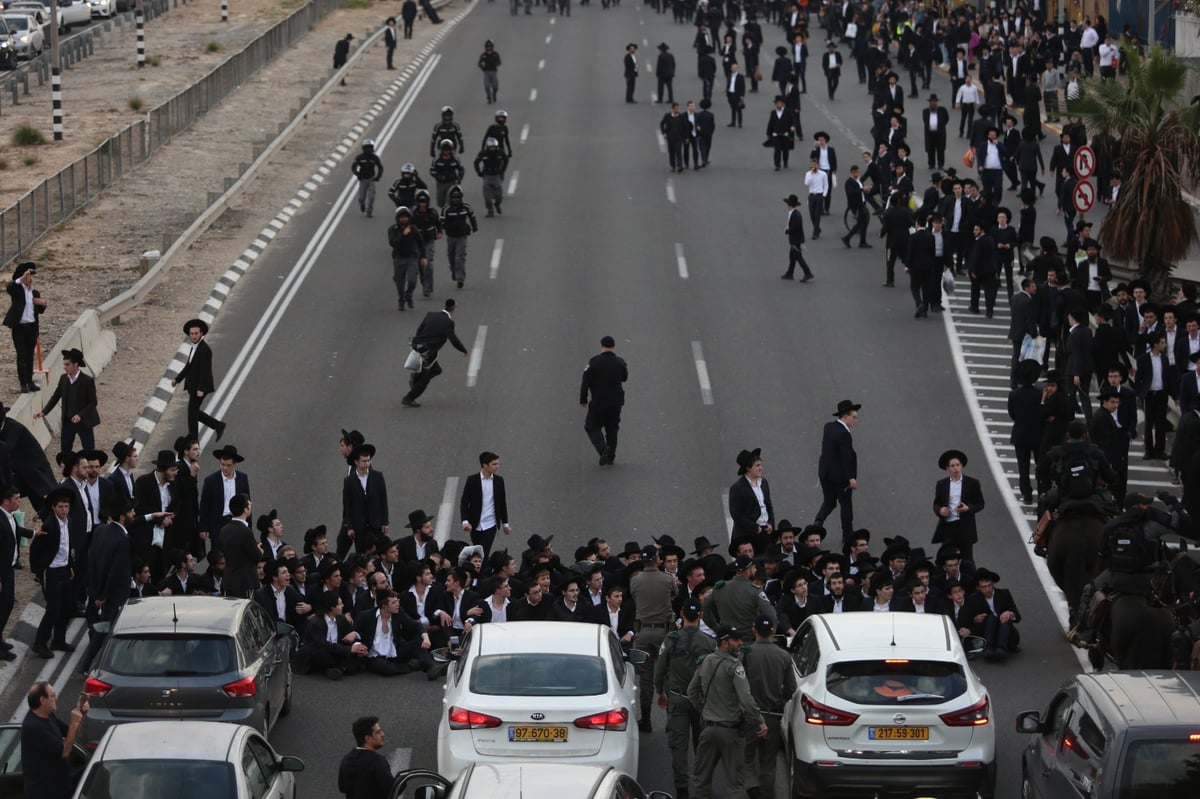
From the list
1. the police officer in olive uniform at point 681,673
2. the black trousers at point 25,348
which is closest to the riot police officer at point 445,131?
the black trousers at point 25,348

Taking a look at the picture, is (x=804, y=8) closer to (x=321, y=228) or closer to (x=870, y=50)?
→ (x=870, y=50)

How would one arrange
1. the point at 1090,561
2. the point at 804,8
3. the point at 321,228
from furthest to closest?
the point at 804,8 < the point at 321,228 < the point at 1090,561

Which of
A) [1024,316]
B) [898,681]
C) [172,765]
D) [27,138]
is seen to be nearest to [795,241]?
[1024,316]

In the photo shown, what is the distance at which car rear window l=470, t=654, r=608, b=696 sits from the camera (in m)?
13.7

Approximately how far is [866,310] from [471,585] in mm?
14559

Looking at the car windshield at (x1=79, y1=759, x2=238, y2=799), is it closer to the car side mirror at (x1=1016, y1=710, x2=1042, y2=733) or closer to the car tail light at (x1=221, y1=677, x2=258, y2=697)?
the car tail light at (x1=221, y1=677, x2=258, y2=697)

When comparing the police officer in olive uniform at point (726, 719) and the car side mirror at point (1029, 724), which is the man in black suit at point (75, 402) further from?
A: the car side mirror at point (1029, 724)

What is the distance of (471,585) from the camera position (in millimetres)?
18938

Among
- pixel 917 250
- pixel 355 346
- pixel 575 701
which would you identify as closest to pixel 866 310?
pixel 917 250

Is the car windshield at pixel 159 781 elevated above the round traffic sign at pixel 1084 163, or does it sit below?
below

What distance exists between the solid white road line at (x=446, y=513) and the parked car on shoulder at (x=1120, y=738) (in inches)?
388

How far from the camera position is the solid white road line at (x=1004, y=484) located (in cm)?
1989

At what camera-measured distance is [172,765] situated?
12.0 meters

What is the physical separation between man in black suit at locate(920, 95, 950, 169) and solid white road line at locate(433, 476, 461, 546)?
69.2 feet
